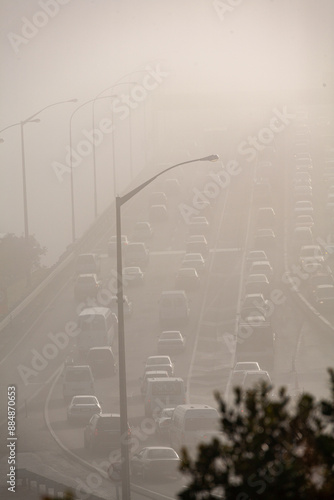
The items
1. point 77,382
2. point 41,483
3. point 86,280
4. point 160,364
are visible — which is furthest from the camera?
point 86,280

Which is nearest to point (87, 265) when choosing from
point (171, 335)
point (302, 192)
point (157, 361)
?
point (171, 335)

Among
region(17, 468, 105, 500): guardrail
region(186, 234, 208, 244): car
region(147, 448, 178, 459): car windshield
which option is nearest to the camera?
region(17, 468, 105, 500): guardrail

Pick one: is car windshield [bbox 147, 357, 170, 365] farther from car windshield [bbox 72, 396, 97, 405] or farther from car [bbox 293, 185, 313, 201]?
car [bbox 293, 185, 313, 201]

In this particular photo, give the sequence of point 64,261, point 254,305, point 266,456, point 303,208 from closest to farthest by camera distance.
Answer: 1. point 266,456
2. point 254,305
3. point 64,261
4. point 303,208

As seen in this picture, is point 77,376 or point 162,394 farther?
point 77,376

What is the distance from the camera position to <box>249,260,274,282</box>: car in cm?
6766

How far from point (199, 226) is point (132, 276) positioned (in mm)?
18431

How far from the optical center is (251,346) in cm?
5066

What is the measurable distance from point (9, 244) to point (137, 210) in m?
55.7

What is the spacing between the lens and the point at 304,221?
8762 cm

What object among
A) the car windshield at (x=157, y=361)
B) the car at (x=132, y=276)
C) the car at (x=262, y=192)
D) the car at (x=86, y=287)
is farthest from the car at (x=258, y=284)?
the car at (x=262, y=192)

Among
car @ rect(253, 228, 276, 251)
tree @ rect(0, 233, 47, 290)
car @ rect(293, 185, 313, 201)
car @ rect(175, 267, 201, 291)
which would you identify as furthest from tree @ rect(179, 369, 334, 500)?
tree @ rect(0, 233, 47, 290)

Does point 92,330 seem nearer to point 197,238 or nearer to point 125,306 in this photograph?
point 125,306

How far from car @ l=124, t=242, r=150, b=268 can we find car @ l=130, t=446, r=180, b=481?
43030mm
